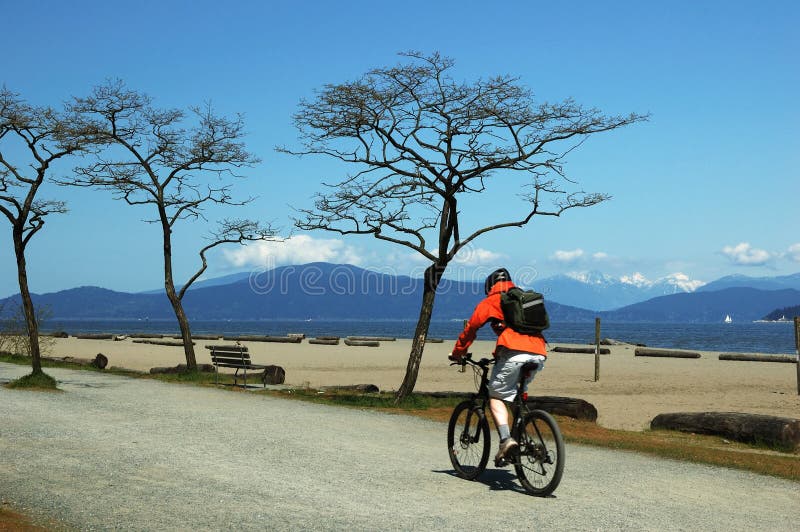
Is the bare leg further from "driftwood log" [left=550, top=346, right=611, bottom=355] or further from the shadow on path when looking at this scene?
"driftwood log" [left=550, top=346, right=611, bottom=355]

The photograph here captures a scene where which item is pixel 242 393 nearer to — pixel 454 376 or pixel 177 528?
pixel 177 528

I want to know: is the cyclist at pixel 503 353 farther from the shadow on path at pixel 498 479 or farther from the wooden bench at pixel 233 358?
the wooden bench at pixel 233 358

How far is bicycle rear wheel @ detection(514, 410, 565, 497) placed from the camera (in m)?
7.71

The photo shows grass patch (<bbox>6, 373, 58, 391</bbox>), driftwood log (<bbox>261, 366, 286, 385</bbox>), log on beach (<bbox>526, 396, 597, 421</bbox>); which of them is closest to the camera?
log on beach (<bbox>526, 396, 597, 421</bbox>)

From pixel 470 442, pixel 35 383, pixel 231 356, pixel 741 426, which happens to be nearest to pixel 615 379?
pixel 231 356

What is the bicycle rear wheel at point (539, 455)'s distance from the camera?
25.3 ft

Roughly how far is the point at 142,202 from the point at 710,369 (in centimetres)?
2913

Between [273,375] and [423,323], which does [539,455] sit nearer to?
[423,323]

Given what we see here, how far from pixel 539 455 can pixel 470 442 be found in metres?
1.09

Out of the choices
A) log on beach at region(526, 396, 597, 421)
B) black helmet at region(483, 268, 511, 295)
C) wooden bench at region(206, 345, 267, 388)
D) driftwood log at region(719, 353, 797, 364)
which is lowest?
log on beach at region(526, 396, 597, 421)

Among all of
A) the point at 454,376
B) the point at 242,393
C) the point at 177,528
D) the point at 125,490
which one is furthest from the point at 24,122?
the point at 454,376

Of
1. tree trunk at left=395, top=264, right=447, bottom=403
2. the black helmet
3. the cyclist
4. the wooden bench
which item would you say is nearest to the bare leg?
the cyclist

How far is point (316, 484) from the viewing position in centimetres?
832

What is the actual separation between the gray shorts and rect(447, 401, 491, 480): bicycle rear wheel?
19.0 inches
